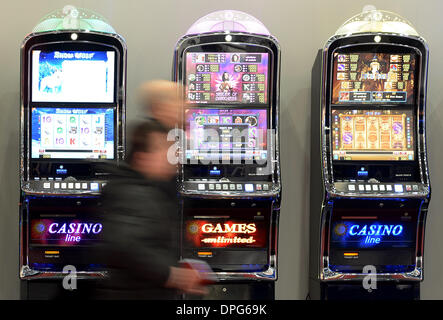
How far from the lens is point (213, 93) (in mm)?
4352

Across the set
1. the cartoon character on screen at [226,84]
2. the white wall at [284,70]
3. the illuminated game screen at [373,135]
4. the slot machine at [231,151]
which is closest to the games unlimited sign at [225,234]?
the slot machine at [231,151]

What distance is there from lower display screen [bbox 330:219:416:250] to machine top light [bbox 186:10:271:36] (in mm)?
1598

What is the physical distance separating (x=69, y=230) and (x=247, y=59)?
1.70 m

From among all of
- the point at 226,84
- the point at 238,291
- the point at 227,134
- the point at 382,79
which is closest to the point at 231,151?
the point at 227,134

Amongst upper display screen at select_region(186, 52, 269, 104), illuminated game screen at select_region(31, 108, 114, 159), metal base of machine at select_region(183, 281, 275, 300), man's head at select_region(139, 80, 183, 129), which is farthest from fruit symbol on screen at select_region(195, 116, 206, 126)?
man's head at select_region(139, 80, 183, 129)

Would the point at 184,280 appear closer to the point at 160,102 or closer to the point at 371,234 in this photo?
the point at 160,102

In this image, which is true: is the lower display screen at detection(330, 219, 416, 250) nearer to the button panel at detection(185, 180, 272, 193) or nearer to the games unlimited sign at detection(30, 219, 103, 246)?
the button panel at detection(185, 180, 272, 193)

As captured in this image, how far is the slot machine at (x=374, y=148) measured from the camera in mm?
4344

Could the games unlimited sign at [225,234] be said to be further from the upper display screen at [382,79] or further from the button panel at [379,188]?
the upper display screen at [382,79]

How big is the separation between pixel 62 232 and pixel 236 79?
5.24 feet

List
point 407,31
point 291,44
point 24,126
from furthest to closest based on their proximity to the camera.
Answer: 1. point 291,44
2. point 407,31
3. point 24,126

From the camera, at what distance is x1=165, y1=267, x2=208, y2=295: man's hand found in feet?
8.50
